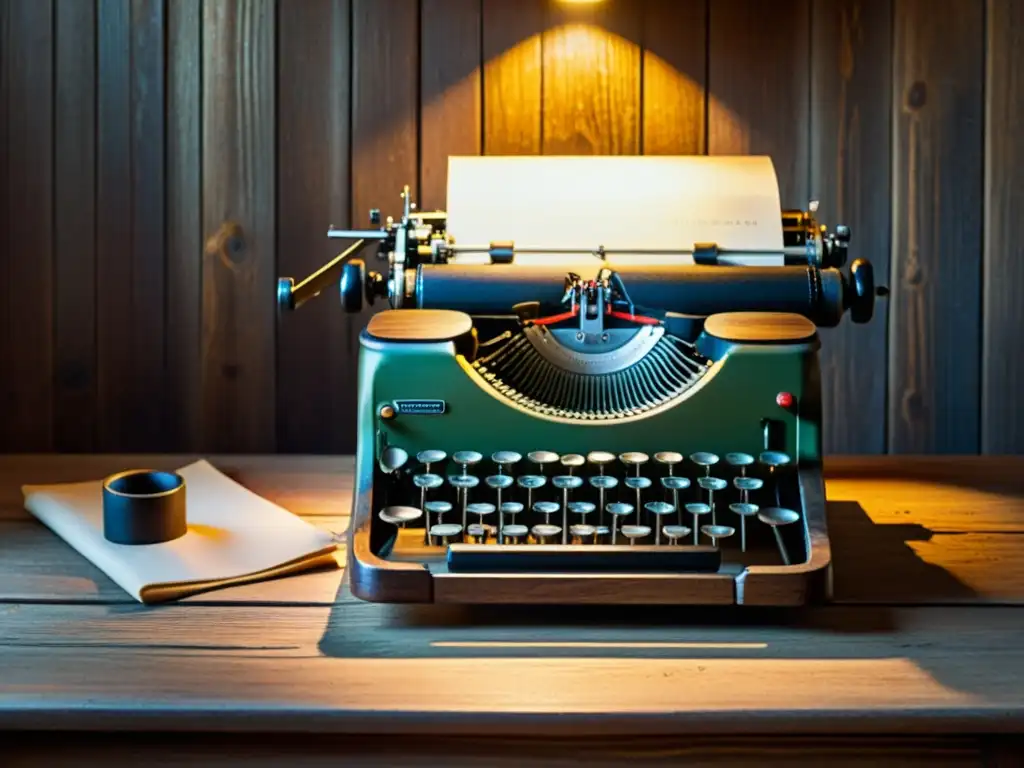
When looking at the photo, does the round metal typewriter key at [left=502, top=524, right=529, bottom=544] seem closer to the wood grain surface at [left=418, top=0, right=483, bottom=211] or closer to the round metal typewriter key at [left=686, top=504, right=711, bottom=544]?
the round metal typewriter key at [left=686, top=504, right=711, bottom=544]

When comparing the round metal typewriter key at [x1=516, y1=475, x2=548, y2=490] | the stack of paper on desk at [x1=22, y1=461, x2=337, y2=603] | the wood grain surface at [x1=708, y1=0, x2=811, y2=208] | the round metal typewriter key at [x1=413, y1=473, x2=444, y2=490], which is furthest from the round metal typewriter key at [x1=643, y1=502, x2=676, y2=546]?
the wood grain surface at [x1=708, y1=0, x2=811, y2=208]

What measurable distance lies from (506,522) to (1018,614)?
518 millimetres

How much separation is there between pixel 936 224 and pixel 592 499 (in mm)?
989

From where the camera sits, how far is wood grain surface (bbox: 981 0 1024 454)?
1903 millimetres

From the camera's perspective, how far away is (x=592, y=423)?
1.26m

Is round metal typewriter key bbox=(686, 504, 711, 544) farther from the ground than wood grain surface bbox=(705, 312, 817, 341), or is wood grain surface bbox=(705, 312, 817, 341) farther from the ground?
wood grain surface bbox=(705, 312, 817, 341)

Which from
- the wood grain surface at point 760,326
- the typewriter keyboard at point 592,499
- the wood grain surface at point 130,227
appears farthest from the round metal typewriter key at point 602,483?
the wood grain surface at point 130,227

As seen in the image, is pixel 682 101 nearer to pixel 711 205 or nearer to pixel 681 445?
pixel 711 205

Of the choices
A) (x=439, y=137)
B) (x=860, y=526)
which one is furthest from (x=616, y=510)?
(x=439, y=137)

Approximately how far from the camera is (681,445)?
1.26m

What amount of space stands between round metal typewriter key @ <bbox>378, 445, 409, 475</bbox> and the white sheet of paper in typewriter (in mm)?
369

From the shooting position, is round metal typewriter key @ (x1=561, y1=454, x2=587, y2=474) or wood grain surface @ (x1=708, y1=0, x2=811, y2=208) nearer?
round metal typewriter key @ (x1=561, y1=454, x2=587, y2=474)

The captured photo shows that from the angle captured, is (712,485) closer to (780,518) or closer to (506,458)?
(780,518)

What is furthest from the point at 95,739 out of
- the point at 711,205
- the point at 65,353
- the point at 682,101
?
the point at 682,101
